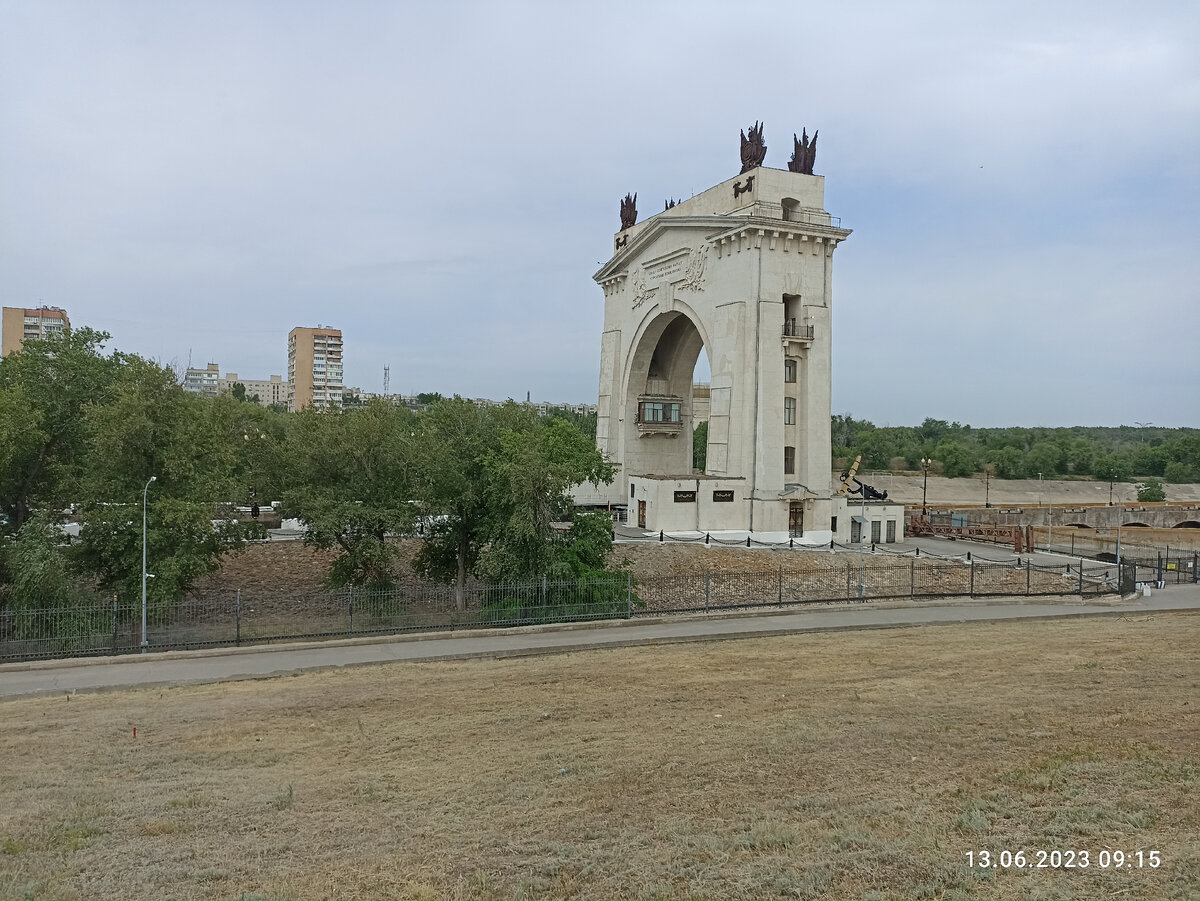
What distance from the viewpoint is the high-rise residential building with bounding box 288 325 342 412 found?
142m

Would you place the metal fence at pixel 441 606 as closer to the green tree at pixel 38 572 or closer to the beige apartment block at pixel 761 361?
the green tree at pixel 38 572

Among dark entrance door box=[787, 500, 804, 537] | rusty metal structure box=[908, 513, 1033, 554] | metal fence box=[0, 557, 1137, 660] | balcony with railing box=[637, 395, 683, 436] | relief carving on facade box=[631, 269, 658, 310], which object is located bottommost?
metal fence box=[0, 557, 1137, 660]

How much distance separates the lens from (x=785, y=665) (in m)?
17.6

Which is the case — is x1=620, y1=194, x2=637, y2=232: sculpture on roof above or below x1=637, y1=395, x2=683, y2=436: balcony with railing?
above

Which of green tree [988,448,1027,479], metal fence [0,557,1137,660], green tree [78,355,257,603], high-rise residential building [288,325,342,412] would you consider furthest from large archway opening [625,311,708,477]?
high-rise residential building [288,325,342,412]

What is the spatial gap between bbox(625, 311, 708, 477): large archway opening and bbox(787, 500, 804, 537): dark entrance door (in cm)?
988

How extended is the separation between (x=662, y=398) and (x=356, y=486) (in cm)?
2732

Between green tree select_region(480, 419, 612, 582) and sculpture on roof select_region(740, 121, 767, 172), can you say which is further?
sculpture on roof select_region(740, 121, 767, 172)

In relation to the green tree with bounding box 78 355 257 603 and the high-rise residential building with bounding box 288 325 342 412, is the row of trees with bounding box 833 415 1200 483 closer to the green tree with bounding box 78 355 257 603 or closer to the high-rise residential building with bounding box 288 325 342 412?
the green tree with bounding box 78 355 257 603

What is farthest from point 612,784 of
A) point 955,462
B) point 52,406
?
point 955,462

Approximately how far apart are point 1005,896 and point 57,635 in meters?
19.5

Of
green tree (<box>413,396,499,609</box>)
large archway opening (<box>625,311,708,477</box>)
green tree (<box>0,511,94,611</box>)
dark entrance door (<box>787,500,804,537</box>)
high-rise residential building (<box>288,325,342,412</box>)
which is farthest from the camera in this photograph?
high-rise residential building (<box>288,325,342,412</box>)

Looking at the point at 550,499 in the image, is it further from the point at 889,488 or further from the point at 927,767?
the point at 889,488

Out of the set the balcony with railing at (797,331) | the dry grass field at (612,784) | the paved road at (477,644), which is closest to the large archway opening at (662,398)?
the balcony with railing at (797,331)
